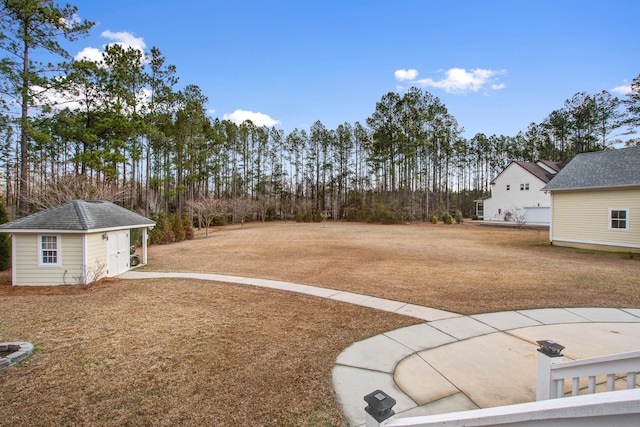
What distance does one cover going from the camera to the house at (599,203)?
13.3 meters

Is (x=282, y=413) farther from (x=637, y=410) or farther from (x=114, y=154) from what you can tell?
(x=114, y=154)

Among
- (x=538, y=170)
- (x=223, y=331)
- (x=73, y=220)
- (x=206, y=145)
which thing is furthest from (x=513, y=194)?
(x=73, y=220)

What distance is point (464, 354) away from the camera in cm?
405

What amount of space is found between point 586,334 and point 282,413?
4909mm

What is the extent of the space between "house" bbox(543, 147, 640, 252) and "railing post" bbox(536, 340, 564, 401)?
1575 cm

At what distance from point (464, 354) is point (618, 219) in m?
15.5

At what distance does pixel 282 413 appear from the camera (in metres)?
2.94

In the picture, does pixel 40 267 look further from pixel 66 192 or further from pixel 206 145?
pixel 206 145

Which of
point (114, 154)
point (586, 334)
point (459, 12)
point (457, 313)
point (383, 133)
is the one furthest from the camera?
point (383, 133)

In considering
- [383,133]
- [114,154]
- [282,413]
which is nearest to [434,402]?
[282,413]

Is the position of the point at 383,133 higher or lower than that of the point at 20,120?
higher

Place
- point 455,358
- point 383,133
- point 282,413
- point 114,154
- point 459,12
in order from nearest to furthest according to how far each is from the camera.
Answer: point 282,413 → point 455,358 → point 459,12 → point 114,154 → point 383,133

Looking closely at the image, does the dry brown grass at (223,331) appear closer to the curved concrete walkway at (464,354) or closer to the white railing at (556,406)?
the curved concrete walkway at (464,354)

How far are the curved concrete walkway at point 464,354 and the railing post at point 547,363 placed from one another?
0.33 meters
